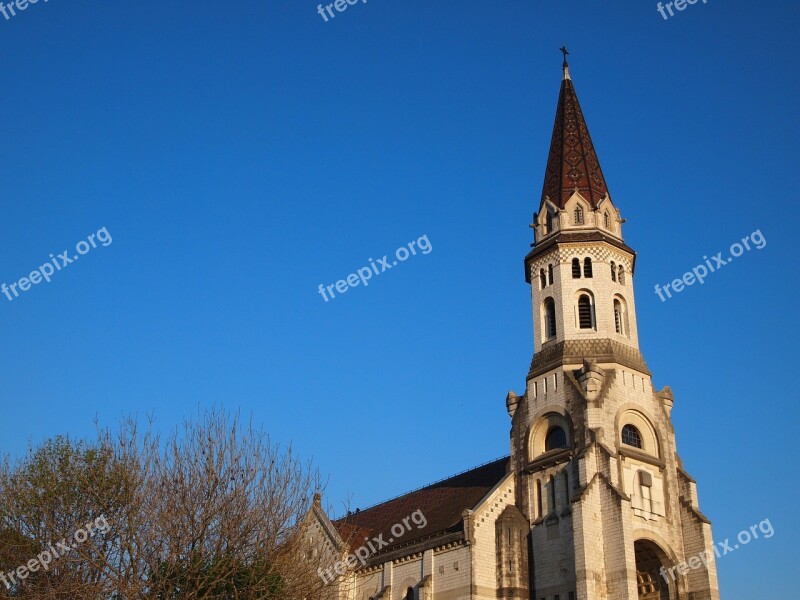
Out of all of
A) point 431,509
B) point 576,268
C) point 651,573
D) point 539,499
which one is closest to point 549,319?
point 576,268

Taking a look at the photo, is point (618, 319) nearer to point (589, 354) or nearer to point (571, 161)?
point (589, 354)

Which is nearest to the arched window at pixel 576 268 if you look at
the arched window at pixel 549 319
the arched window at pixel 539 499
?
A: the arched window at pixel 549 319

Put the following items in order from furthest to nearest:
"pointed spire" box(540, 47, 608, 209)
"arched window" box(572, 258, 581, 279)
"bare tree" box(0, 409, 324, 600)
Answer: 1. "pointed spire" box(540, 47, 608, 209)
2. "arched window" box(572, 258, 581, 279)
3. "bare tree" box(0, 409, 324, 600)

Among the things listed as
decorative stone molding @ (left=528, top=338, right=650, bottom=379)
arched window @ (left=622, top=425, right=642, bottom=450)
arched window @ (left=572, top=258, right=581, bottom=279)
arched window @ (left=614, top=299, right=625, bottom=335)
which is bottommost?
arched window @ (left=622, top=425, right=642, bottom=450)

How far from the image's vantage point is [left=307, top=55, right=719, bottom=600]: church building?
49.4 metres

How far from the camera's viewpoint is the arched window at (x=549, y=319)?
5837cm

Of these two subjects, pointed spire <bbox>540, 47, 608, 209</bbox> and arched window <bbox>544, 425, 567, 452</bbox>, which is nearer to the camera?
arched window <bbox>544, 425, 567, 452</bbox>

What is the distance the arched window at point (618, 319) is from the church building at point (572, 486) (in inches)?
3.2

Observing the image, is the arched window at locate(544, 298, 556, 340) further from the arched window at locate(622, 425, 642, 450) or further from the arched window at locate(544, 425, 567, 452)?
the arched window at locate(622, 425, 642, 450)

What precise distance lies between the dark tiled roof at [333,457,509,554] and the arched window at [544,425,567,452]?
14.5ft

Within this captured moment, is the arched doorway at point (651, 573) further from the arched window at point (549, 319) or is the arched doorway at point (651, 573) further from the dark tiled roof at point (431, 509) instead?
the arched window at point (549, 319)

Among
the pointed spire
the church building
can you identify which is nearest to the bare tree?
the church building

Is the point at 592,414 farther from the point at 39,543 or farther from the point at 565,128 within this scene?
the point at 39,543

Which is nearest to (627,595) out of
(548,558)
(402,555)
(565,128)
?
(548,558)
